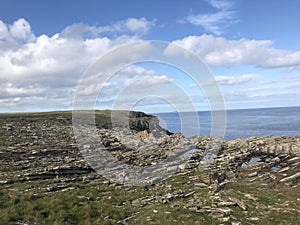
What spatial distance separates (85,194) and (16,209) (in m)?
6.84

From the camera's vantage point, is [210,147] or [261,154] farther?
[210,147]

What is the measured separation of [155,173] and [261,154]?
64.2ft

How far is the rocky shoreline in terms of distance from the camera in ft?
64.3

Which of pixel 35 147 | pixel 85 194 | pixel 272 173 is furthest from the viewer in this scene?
pixel 35 147

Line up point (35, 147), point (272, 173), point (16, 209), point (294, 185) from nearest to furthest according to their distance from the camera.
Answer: point (16, 209) → point (294, 185) → point (272, 173) → point (35, 147)

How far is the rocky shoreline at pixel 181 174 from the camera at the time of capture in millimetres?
19594

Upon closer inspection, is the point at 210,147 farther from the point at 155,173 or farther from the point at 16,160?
the point at 16,160

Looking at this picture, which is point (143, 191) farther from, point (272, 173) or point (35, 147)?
point (35, 147)

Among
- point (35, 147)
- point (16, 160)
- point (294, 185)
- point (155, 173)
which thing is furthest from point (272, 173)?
point (35, 147)

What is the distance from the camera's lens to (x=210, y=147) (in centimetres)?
5659

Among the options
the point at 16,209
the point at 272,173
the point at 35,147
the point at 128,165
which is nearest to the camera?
the point at 16,209

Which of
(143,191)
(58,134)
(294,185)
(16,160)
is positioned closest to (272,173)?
(294,185)

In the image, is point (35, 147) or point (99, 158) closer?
point (99, 158)

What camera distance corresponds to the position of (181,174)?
33156 millimetres
